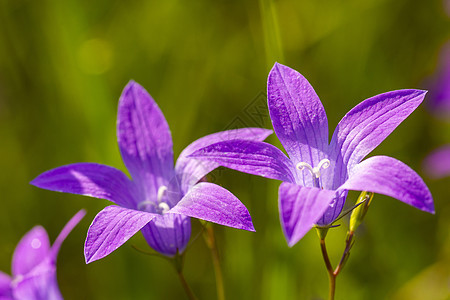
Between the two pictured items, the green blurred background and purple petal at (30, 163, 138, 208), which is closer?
purple petal at (30, 163, 138, 208)

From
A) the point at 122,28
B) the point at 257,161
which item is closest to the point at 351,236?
the point at 257,161

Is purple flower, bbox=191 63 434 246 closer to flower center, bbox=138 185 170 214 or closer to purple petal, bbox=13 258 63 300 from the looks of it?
flower center, bbox=138 185 170 214

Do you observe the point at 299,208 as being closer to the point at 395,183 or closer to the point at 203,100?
the point at 395,183

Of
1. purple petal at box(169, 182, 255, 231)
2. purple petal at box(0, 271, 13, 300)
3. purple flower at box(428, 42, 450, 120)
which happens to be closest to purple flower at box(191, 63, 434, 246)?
purple petal at box(169, 182, 255, 231)

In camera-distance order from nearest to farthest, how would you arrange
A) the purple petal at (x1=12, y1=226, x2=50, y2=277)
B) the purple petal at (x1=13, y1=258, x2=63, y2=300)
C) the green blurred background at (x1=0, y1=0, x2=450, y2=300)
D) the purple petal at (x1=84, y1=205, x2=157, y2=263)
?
the purple petal at (x1=84, y1=205, x2=157, y2=263)
the purple petal at (x1=13, y1=258, x2=63, y2=300)
the purple petal at (x1=12, y1=226, x2=50, y2=277)
the green blurred background at (x1=0, y1=0, x2=450, y2=300)

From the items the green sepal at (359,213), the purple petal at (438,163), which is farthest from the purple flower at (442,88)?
the green sepal at (359,213)

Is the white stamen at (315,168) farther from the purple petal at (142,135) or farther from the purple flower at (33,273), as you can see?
the purple flower at (33,273)

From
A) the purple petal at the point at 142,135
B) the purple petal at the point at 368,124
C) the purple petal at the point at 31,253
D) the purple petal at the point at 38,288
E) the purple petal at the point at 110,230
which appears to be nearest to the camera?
the purple petal at the point at 110,230

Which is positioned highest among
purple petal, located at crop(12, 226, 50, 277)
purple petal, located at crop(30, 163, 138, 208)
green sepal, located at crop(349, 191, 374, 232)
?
purple petal, located at crop(30, 163, 138, 208)
